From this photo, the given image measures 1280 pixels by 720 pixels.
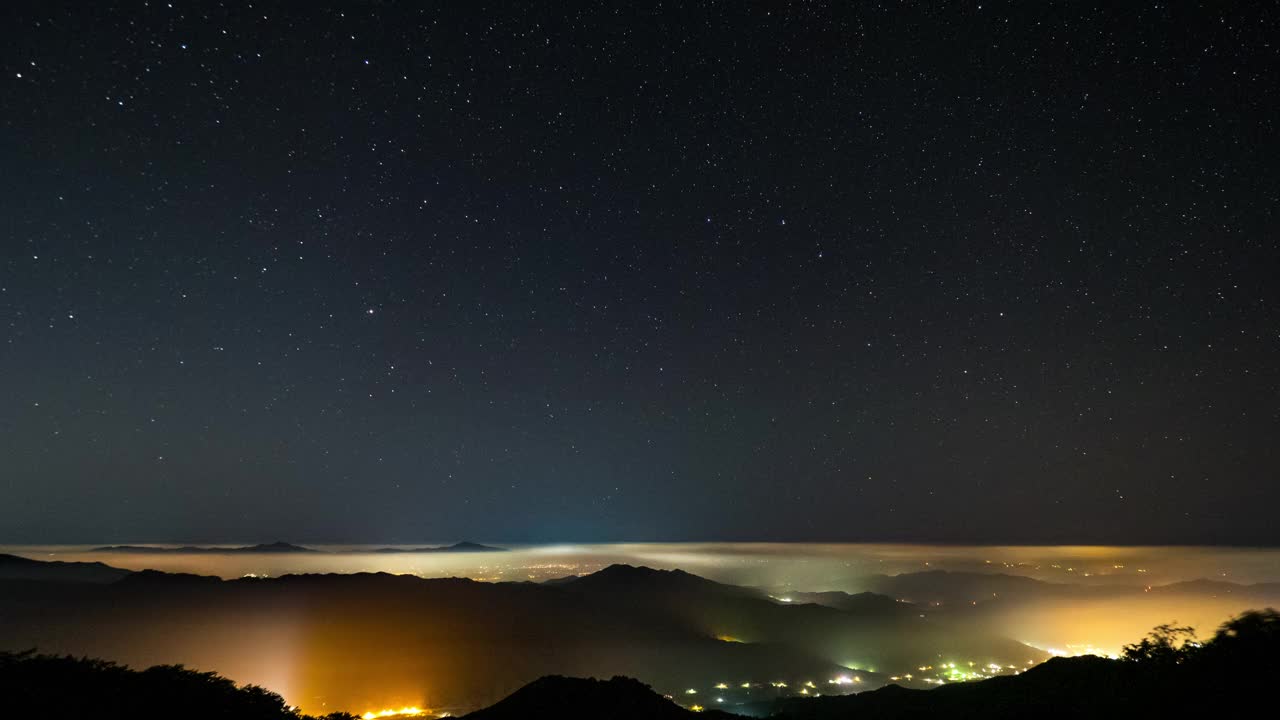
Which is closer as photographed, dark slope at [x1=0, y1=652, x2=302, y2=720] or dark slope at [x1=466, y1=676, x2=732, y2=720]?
dark slope at [x1=0, y1=652, x2=302, y2=720]

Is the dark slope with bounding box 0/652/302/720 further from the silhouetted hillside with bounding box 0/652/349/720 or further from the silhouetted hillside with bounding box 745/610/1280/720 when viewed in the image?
the silhouetted hillside with bounding box 745/610/1280/720

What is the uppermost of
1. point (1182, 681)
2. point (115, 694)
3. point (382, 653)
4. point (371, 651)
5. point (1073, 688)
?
point (1182, 681)

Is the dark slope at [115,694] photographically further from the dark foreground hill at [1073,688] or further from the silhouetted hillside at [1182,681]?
the silhouetted hillside at [1182,681]

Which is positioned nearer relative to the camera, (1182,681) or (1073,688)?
(1182,681)

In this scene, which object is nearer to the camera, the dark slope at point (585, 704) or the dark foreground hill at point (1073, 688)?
the dark foreground hill at point (1073, 688)

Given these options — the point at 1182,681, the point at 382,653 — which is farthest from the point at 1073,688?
the point at 382,653

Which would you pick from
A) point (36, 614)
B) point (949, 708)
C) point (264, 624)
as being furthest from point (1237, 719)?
point (36, 614)

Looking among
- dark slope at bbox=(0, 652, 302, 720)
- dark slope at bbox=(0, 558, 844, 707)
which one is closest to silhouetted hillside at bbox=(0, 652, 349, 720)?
dark slope at bbox=(0, 652, 302, 720)

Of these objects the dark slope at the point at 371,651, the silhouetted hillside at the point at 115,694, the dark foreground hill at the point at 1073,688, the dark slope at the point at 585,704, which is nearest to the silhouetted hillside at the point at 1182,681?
the dark foreground hill at the point at 1073,688

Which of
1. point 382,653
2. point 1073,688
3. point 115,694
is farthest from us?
point 382,653

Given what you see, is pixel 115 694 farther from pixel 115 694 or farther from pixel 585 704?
pixel 585 704

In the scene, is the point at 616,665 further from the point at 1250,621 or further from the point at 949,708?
the point at 1250,621
